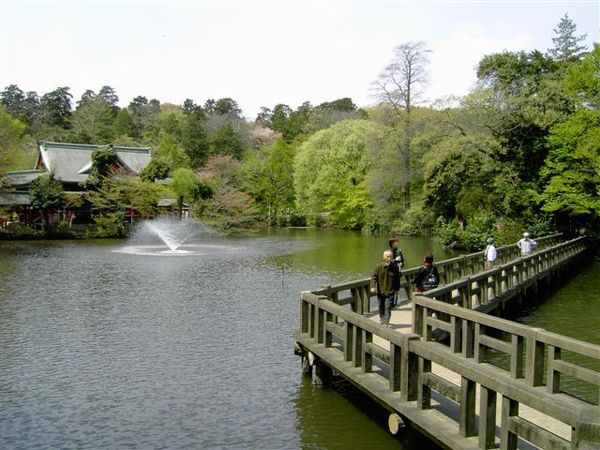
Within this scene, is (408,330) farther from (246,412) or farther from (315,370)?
(246,412)

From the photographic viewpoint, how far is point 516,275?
20.4 m

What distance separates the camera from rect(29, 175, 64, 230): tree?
176 ft

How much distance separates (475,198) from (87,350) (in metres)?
29.8

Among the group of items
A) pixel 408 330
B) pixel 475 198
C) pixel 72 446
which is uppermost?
pixel 475 198

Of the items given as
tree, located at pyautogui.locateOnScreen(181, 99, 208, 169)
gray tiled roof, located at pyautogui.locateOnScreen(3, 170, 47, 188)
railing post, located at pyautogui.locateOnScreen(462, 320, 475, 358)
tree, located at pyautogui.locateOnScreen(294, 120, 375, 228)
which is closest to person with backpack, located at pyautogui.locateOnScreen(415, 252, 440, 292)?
railing post, located at pyautogui.locateOnScreen(462, 320, 475, 358)

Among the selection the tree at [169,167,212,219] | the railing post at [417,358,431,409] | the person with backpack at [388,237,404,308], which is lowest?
the railing post at [417,358,431,409]

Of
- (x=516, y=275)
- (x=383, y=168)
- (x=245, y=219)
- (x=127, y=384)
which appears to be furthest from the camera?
(x=245, y=219)

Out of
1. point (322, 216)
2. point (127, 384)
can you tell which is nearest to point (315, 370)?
point (127, 384)

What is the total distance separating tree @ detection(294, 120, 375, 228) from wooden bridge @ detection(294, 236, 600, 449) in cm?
5019

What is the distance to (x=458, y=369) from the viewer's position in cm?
757

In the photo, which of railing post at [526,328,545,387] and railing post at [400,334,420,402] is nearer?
railing post at [400,334,420,402]

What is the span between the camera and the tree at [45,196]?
5378 centimetres

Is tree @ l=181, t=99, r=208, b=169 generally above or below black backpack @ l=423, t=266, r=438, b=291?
above

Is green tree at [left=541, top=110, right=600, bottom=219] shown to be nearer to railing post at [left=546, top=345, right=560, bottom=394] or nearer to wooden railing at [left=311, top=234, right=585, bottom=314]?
wooden railing at [left=311, top=234, right=585, bottom=314]
